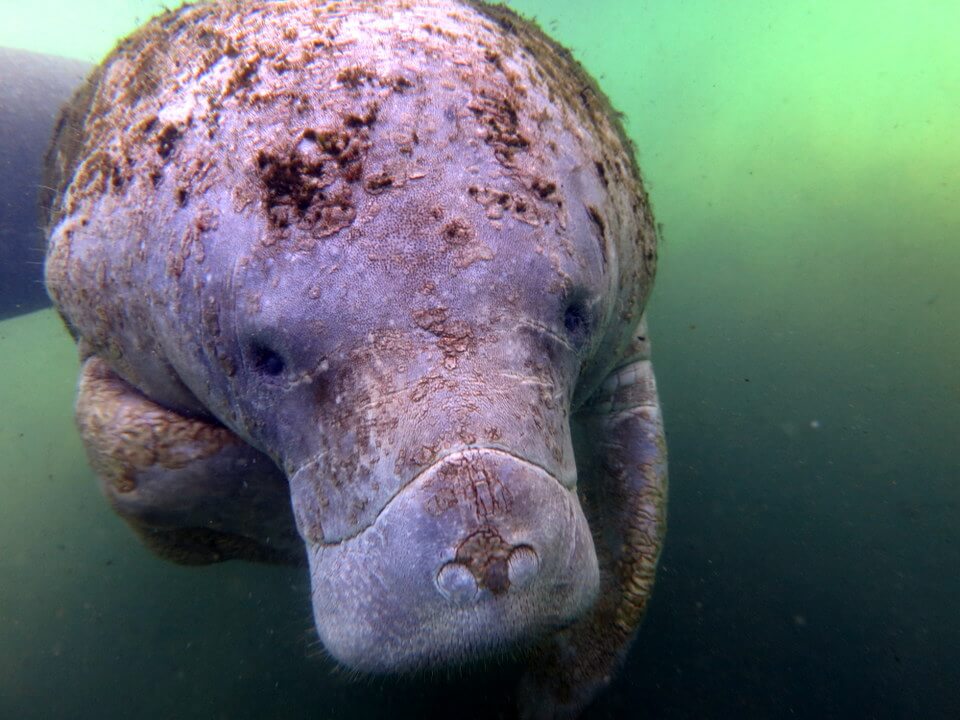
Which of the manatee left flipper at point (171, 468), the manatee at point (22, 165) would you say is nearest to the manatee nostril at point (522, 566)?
the manatee left flipper at point (171, 468)

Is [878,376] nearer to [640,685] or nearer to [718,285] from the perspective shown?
[718,285]

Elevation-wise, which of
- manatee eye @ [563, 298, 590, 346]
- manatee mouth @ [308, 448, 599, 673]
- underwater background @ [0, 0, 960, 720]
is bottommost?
underwater background @ [0, 0, 960, 720]

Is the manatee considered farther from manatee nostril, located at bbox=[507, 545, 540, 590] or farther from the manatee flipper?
manatee nostril, located at bbox=[507, 545, 540, 590]

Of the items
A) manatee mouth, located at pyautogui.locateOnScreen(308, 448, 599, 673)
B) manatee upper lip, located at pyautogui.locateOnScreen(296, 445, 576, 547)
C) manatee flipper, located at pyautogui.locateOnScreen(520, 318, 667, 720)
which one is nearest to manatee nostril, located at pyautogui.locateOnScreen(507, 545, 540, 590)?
manatee mouth, located at pyautogui.locateOnScreen(308, 448, 599, 673)

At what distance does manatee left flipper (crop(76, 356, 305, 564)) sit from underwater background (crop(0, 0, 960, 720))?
2.33ft

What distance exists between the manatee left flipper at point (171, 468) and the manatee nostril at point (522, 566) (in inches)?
57.8

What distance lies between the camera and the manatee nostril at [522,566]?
133cm

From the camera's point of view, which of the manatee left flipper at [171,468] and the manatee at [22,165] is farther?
the manatee at [22,165]

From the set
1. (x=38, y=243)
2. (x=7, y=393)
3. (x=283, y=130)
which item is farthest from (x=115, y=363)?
(x=7, y=393)

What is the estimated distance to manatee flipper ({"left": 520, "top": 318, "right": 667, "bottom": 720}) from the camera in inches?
119

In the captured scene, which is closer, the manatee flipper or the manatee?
the manatee flipper

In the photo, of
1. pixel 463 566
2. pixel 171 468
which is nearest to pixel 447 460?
pixel 463 566

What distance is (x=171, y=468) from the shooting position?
2.42 m

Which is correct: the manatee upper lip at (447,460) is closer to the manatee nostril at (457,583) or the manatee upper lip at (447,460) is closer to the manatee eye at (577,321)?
the manatee nostril at (457,583)
